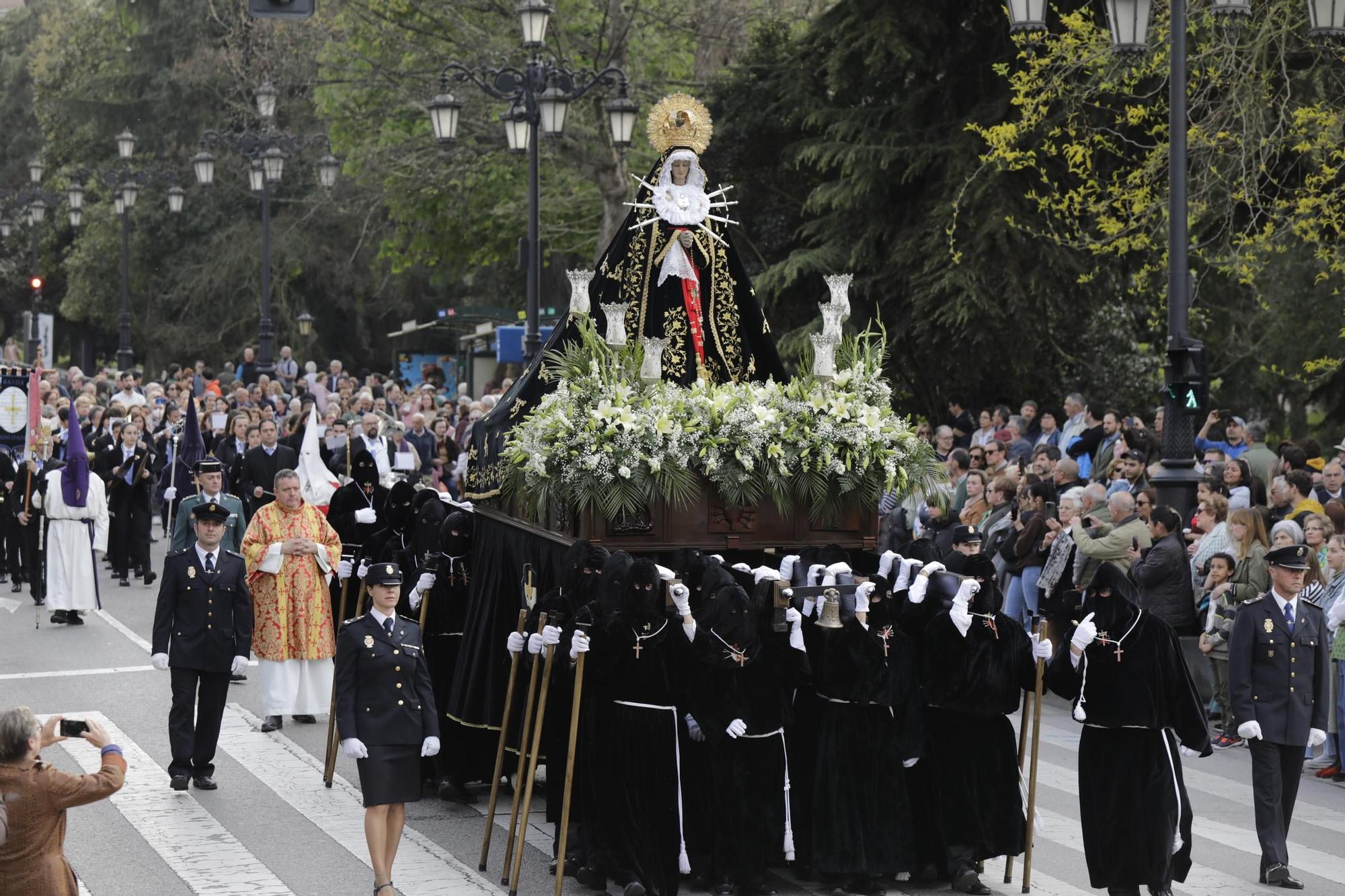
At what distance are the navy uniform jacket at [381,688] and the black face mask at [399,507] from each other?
10.6 feet

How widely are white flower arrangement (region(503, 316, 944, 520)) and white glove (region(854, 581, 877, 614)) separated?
1058mm

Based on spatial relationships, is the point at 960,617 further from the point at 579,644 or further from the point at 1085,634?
the point at 579,644

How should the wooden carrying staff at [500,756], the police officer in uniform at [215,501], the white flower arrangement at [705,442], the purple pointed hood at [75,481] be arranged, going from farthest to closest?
1. the purple pointed hood at [75,481]
2. the police officer in uniform at [215,501]
3. the white flower arrangement at [705,442]
4. the wooden carrying staff at [500,756]

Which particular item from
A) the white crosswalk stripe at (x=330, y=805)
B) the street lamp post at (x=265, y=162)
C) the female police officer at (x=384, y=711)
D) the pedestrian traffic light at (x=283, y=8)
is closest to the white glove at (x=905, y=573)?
the female police officer at (x=384, y=711)

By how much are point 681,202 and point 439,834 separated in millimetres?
4192

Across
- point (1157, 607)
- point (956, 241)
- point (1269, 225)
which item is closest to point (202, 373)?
point (956, 241)

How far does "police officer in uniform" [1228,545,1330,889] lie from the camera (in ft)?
30.3

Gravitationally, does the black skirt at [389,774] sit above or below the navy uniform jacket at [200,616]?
below

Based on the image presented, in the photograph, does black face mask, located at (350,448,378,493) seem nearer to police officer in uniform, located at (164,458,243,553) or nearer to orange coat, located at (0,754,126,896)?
police officer in uniform, located at (164,458,243,553)

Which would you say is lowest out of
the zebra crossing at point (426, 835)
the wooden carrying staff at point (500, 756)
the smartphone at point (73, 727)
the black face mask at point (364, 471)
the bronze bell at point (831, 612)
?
the zebra crossing at point (426, 835)

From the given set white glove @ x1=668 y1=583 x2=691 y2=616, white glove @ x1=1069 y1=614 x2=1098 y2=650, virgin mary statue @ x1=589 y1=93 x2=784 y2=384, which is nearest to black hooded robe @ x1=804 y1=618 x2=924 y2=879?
white glove @ x1=668 y1=583 x2=691 y2=616

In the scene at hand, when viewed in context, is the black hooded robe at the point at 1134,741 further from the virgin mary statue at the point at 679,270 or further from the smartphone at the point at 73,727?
the smartphone at the point at 73,727

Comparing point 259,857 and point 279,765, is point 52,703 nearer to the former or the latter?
point 279,765

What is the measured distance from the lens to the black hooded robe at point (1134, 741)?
28.3 feet
